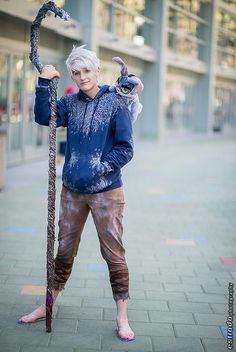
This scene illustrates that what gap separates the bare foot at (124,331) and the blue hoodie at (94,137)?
2.93 ft

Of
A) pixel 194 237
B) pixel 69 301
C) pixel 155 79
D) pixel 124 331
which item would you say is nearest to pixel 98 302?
pixel 69 301

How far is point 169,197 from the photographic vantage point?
910cm

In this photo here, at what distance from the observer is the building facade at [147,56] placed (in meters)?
12.7

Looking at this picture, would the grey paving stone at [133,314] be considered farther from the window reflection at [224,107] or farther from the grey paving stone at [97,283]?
the window reflection at [224,107]

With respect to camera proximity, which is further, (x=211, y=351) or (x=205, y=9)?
(x=205, y=9)

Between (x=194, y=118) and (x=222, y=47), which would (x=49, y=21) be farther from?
(x=222, y=47)

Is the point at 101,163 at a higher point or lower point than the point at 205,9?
lower

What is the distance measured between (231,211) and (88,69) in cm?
518

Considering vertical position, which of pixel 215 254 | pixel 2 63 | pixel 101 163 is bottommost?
pixel 215 254

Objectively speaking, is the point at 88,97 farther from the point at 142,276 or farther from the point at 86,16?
the point at 86,16

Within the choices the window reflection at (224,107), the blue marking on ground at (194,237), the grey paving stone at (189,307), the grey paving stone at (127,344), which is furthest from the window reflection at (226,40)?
the grey paving stone at (127,344)

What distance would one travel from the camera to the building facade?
41.7 feet

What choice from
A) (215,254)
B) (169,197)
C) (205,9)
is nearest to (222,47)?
(205,9)

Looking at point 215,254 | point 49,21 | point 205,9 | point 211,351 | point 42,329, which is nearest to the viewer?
point 211,351
